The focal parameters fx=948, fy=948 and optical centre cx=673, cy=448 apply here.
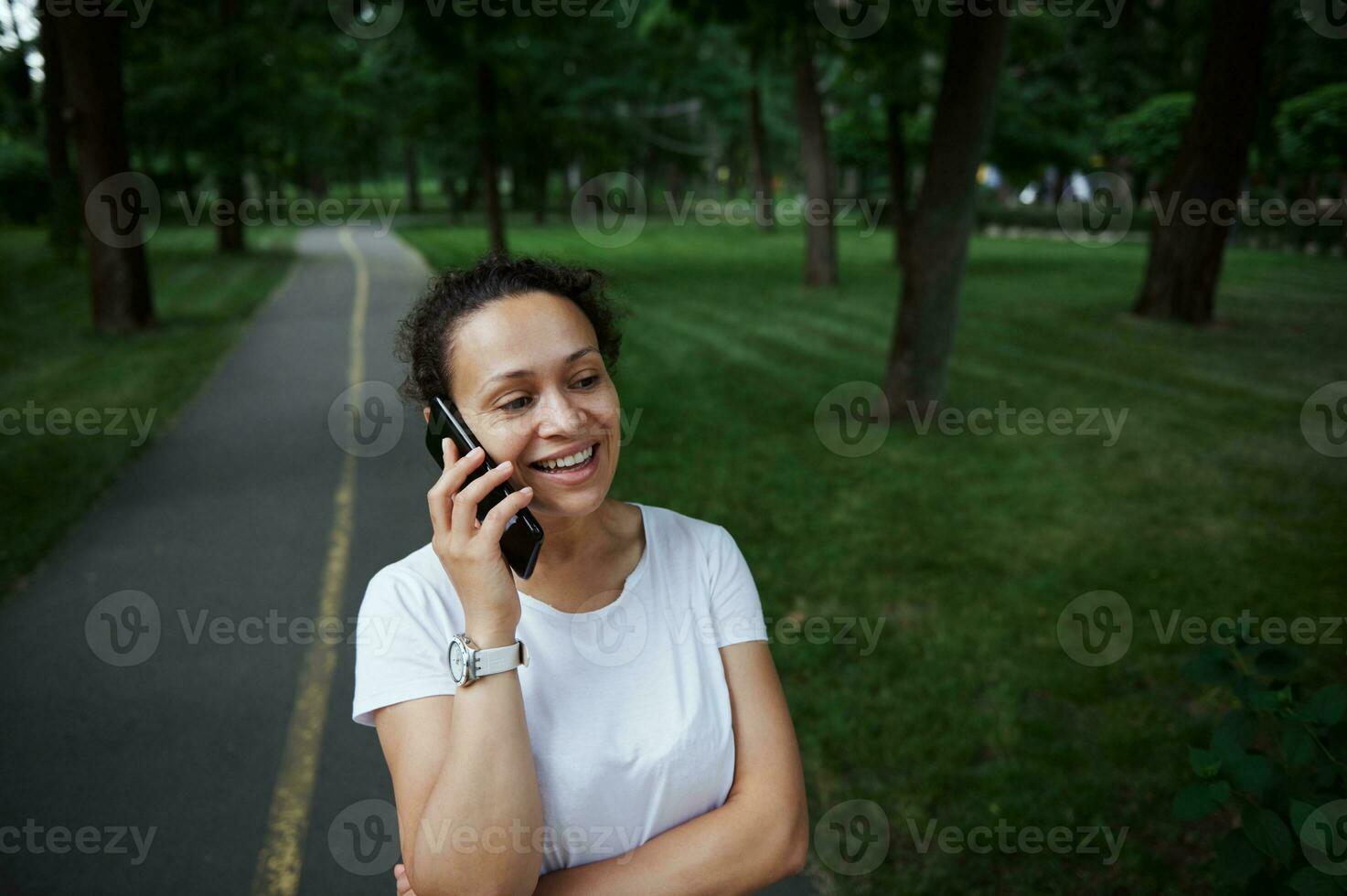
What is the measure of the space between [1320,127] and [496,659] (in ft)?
82.4

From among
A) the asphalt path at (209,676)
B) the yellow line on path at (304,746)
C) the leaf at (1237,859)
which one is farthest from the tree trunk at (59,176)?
the leaf at (1237,859)

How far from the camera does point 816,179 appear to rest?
827 inches

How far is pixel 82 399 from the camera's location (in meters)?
10.8

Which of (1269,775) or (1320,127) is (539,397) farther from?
(1320,127)

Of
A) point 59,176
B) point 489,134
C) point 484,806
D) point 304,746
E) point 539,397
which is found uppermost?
point 489,134

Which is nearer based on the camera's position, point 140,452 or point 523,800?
point 523,800

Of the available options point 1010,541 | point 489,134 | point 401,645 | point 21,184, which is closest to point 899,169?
point 489,134

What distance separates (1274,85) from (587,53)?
2080 centimetres

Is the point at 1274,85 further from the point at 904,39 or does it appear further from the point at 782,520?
the point at 782,520

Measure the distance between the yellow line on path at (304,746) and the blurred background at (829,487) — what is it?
0.02 meters

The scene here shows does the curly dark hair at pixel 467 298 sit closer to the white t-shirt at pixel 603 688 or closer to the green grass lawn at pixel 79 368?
the white t-shirt at pixel 603 688

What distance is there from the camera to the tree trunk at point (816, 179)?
20047 mm

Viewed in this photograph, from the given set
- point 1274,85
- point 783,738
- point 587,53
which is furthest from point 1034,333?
point 587,53

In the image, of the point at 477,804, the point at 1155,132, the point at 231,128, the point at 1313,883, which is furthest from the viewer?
the point at 1155,132
